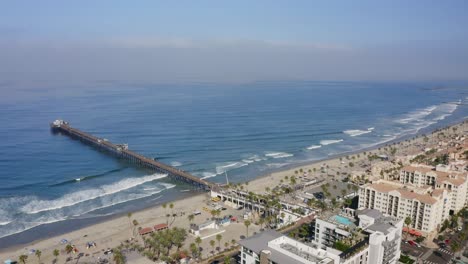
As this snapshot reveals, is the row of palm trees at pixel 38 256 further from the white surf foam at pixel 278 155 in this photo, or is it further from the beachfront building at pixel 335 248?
the white surf foam at pixel 278 155

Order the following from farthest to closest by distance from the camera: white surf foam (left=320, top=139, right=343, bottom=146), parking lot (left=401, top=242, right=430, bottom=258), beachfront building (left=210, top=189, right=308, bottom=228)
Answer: white surf foam (left=320, top=139, right=343, bottom=146)
beachfront building (left=210, top=189, right=308, bottom=228)
parking lot (left=401, top=242, right=430, bottom=258)

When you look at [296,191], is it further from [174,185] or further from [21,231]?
[21,231]

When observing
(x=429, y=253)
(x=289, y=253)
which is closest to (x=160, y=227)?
(x=289, y=253)

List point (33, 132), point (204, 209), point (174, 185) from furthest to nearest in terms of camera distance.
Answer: point (33, 132), point (174, 185), point (204, 209)

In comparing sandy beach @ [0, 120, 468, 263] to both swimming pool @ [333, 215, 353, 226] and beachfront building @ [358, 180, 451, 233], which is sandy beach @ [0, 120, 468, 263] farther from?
beachfront building @ [358, 180, 451, 233]

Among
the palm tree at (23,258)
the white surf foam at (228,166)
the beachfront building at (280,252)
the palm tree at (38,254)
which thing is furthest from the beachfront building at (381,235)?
the white surf foam at (228,166)

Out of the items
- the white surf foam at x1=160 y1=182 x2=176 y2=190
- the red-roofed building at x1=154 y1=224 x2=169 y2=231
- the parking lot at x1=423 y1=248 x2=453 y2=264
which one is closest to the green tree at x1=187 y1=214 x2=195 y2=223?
the red-roofed building at x1=154 y1=224 x2=169 y2=231

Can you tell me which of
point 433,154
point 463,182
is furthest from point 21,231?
point 433,154
